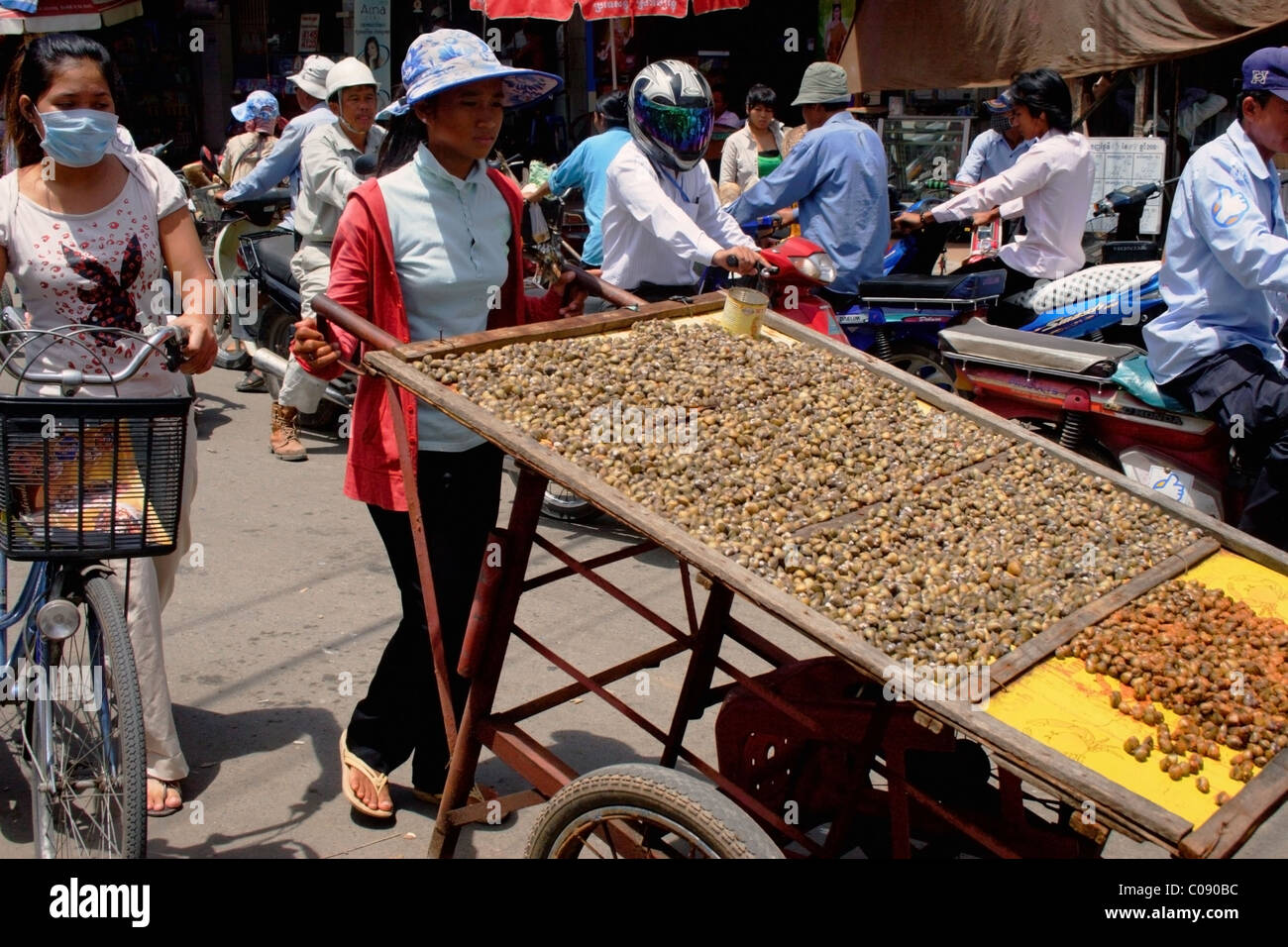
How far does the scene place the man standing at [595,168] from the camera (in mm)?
6035

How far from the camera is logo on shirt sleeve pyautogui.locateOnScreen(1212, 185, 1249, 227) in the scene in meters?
4.02

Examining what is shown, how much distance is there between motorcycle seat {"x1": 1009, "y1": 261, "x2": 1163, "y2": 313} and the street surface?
2283 mm

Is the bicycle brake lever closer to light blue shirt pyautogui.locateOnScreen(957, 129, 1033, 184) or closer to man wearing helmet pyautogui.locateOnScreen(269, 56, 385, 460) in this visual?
man wearing helmet pyautogui.locateOnScreen(269, 56, 385, 460)

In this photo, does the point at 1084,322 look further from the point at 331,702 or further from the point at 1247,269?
the point at 331,702

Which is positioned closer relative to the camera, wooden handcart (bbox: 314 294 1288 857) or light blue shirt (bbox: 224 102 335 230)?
wooden handcart (bbox: 314 294 1288 857)

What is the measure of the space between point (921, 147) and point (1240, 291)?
826cm

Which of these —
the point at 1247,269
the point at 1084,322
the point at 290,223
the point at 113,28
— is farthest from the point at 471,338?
the point at 113,28

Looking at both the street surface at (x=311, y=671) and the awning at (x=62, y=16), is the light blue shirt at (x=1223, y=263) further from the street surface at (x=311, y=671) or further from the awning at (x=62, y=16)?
the awning at (x=62, y=16)

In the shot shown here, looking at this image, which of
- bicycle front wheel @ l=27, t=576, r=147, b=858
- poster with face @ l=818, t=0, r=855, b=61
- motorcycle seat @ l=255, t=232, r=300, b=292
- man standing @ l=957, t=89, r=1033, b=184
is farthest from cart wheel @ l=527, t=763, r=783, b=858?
poster with face @ l=818, t=0, r=855, b=61

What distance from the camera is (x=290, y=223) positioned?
258 inches

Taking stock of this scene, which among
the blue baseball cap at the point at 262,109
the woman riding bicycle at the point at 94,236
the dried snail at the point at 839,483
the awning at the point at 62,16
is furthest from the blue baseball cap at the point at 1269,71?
the awning at the point at 62,16

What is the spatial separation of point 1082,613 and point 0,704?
99.6 inches

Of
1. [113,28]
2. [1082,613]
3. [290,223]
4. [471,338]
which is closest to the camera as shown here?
[1082,613]

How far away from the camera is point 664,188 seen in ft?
15.8
